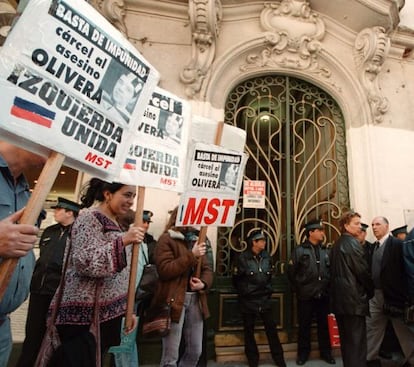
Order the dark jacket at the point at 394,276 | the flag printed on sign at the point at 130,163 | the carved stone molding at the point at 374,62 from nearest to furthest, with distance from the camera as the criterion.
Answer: the flag printed on sign at the point at 130,163, the dark jacket at the point at 394,276, the carved stone molding at the point at 374,62

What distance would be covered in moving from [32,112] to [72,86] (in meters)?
0.26

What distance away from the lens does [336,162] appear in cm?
566

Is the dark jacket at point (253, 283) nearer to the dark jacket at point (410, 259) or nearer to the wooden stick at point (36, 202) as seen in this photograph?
the dark jacket at point (410, 259)

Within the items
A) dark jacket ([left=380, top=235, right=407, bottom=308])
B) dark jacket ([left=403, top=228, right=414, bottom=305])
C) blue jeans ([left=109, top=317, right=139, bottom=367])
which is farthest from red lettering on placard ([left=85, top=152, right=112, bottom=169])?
dark jacket ([left=380, top=235, right=407, bottom=308])

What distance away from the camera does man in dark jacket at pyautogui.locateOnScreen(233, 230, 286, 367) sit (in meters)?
3.93

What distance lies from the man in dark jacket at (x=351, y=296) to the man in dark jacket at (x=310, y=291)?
0.64 meters

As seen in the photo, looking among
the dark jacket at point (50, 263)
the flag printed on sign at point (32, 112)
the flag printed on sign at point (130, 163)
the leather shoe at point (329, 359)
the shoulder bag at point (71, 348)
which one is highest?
the flag printed on sign at point (130, 163)

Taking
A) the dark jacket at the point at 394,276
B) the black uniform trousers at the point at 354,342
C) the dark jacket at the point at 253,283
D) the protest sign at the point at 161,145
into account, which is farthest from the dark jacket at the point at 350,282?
the protest sign at the point at 161,145

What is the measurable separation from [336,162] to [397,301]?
283cm

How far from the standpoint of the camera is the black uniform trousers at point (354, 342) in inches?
126

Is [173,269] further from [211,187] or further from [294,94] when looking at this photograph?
[294,94]

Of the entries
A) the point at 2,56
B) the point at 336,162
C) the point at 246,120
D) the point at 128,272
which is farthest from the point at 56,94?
the point at 336,162

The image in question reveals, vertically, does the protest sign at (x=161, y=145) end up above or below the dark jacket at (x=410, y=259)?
above

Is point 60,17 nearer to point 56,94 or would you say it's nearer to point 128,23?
point 56,94
